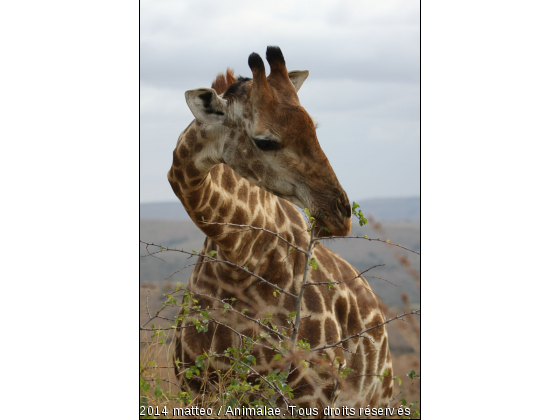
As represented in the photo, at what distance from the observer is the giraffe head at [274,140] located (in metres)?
3.49

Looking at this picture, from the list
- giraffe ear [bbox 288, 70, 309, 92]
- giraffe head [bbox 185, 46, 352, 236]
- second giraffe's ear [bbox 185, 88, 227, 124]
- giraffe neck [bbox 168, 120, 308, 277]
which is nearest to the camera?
giraffe head [bbox 185, 46, 352, 236]

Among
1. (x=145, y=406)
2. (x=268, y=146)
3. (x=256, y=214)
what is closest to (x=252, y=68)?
(x=268, y=146)

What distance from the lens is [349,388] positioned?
4520 mm

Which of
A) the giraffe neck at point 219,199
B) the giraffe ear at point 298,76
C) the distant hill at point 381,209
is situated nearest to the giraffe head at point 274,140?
the giraffe neck at point 219,199

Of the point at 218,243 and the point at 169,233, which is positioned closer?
the point at 218,243

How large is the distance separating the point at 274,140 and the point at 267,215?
0.92 m

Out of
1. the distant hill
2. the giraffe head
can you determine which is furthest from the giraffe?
the distant hill

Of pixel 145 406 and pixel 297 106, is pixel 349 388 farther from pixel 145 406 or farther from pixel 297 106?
pixel 297 106

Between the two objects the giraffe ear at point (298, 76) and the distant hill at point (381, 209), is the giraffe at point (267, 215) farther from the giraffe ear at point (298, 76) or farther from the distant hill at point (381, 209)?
the distant hill at point (381, 209)

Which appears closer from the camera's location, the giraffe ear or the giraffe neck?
the giraffe neck

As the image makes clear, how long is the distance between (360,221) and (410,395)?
128 centimetres

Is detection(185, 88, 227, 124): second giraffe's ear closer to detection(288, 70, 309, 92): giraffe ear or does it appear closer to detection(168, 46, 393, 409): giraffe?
detection(168, 46, 393, 409): giraffe

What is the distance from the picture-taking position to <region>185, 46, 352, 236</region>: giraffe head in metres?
3.49

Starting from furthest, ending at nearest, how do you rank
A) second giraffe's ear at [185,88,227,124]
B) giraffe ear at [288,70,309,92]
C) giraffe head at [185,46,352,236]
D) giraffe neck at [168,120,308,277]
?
giraffe ear at [288,70,309,92] < giraffe neck at [168,120,308,277] < second giraffe's ear at [185,88,227,124] < giraffe head at [185,46,352,236]
